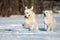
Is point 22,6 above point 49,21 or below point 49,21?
above

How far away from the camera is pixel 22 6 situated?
622 cm

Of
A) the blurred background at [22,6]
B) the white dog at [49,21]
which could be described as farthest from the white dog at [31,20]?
the blurred background at [22,6]

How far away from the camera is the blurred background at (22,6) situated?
6.11 m

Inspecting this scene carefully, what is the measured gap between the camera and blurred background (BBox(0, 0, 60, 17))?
611cm

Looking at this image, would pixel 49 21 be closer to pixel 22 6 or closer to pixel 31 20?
pixel 31 20

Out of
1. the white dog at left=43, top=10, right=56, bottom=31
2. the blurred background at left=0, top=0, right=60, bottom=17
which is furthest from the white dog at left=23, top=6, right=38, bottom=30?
the blurred background at left=0, top=0, right=60, bottom=17

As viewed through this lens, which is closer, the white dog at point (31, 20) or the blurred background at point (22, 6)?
the white dog at point (31, 20)

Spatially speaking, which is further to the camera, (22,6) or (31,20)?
(22,6)

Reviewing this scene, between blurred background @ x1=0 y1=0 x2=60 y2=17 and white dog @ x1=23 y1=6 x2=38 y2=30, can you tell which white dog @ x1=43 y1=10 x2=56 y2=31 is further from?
blurred background @ x1=0 y1=0 x2=60 y2=17

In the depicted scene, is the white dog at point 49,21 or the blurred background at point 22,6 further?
the blurred background at point 22,6

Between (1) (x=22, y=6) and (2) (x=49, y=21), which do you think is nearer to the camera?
(2) (x=49, y=21)

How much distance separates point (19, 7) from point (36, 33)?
10.9ft

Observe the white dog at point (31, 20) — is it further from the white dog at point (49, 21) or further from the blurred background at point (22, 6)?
the blurred background at point (22, 6)

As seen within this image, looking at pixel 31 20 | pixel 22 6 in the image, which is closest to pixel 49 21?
pixel 31 20
